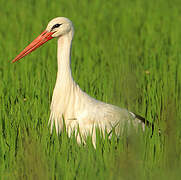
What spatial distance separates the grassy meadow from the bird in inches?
5.8

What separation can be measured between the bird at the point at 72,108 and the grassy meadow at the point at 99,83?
15cm

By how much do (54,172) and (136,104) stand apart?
206 cm

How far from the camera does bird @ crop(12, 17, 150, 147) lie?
4.20 metres

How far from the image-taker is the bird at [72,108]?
420 cm

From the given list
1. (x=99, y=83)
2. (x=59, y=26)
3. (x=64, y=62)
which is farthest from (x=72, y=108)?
(x=99, y=83)

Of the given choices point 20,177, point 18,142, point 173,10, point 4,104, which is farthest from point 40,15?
point 20,177

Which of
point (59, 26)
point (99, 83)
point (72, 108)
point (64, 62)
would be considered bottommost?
point (72, 108)

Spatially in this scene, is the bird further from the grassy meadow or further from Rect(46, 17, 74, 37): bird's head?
the grassy meadow

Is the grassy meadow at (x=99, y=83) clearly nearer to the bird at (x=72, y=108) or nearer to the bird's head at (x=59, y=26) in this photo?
the bird at (x=72, y=108)

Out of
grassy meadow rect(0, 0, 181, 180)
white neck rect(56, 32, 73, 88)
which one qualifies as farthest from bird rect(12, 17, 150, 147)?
grassy meadow rect(0, 0, 181, 180)

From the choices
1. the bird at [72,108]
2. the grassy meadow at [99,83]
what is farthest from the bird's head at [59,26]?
the grassy meadow at [99,83]

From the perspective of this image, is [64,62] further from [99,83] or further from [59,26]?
[99,83]

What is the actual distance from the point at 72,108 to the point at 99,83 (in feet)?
4.54

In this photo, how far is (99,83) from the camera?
5.69 meters
